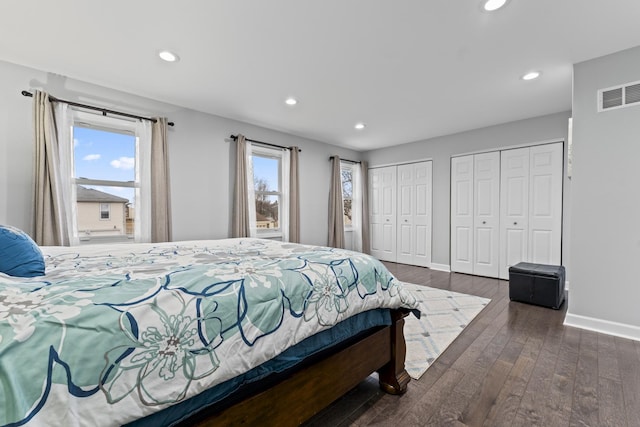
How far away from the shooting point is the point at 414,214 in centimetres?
552

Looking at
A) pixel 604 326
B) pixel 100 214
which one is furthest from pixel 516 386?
pixel 100 214

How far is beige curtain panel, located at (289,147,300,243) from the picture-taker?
460 centimetres

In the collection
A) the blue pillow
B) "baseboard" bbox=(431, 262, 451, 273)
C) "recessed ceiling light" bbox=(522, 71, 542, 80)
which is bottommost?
"baseboard" bbox=(431, 262, 451, 273)

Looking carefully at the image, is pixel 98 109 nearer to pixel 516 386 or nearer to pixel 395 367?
pixel 395 367

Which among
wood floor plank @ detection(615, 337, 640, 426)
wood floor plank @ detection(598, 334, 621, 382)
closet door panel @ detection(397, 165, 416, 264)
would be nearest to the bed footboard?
wood floor plank @ detection(615, 337, 640, 426)

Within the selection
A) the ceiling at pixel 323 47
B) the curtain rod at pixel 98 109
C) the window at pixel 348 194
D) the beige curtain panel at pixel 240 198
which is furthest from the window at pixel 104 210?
the window at pixel 348 194

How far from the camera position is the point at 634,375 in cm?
186

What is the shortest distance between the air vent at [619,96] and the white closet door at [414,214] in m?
2.78

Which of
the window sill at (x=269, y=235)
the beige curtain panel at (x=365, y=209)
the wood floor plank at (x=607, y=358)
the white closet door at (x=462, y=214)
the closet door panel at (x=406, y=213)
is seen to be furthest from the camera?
the beige curtain panel at (x=365, y=209)

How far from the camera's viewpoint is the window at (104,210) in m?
3.06

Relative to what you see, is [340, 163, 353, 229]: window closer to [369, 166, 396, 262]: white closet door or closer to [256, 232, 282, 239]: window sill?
[369, 166, 396, 262]: white closet door

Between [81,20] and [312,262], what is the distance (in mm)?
2416

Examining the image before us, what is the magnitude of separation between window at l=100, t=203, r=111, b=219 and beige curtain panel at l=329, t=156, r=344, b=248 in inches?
136

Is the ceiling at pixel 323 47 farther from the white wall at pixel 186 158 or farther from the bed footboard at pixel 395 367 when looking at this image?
the bed footboard at pixel 395 367
